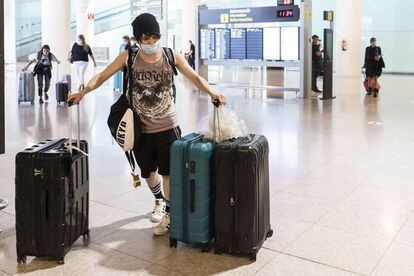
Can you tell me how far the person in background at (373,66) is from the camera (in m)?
15.3

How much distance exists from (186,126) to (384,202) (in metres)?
5.12

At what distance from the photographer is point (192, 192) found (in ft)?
11.4

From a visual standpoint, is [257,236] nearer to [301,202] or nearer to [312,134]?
[301,202]

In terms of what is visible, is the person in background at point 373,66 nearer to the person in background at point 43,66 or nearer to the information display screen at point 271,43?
the information display screen at point 271,43

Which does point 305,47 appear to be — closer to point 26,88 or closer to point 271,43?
point 271,43

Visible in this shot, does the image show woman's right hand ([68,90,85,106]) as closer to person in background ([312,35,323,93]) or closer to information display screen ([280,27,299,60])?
information display screen ([280,27,299,60])

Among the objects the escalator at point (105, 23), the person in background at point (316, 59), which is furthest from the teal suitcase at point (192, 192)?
the escalator at point (105, 23)

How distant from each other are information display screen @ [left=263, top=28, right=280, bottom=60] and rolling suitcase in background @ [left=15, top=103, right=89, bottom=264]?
1237cm

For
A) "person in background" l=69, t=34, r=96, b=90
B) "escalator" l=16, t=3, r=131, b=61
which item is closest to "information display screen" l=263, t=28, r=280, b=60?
"person in background" l=69, t=34, r=96, b=90

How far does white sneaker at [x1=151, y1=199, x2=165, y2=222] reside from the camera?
402cm

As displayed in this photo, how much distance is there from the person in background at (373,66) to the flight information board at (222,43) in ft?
13.8

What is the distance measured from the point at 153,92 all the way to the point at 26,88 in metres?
10.0

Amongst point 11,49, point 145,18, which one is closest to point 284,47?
point 145,18

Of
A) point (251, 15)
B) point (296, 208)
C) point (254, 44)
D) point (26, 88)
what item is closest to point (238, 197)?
point (296, 208)
